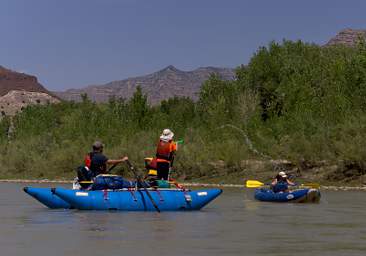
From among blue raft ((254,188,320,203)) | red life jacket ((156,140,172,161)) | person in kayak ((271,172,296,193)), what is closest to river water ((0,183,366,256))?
red life jacket ((156,140,172,161))

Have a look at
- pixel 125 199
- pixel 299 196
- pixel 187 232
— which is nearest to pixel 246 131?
pixel 299 196

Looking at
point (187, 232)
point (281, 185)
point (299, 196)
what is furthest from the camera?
point (281, 185)

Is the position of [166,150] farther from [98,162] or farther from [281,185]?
[281,185]

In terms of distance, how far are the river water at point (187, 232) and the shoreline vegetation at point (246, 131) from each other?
18.7 m

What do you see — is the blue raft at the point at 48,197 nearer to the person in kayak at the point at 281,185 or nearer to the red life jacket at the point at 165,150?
the red life jacket at the point at 165,150

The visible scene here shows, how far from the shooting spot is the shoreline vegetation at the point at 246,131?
4331 cm

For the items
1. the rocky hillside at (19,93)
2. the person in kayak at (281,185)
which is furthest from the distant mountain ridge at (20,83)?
the person in kayak at (281,185)

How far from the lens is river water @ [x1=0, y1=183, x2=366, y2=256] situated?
14078 mm

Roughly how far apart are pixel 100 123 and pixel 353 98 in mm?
25398

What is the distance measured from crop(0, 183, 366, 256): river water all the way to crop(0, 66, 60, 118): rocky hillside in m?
123

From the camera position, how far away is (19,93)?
171 metres

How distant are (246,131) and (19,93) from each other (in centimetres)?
12760

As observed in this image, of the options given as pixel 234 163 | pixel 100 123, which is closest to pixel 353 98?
pixel 234 163

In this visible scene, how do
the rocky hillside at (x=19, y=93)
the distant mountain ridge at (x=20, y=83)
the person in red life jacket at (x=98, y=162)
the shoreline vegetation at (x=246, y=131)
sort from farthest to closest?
the distant mountain ridge at (x=20, y=83)
the rocky hillside at (x=19, y=93)
the shoreline vegetation at (x=246, y=131)
the person in red life jacket at (x=98, y=162)
